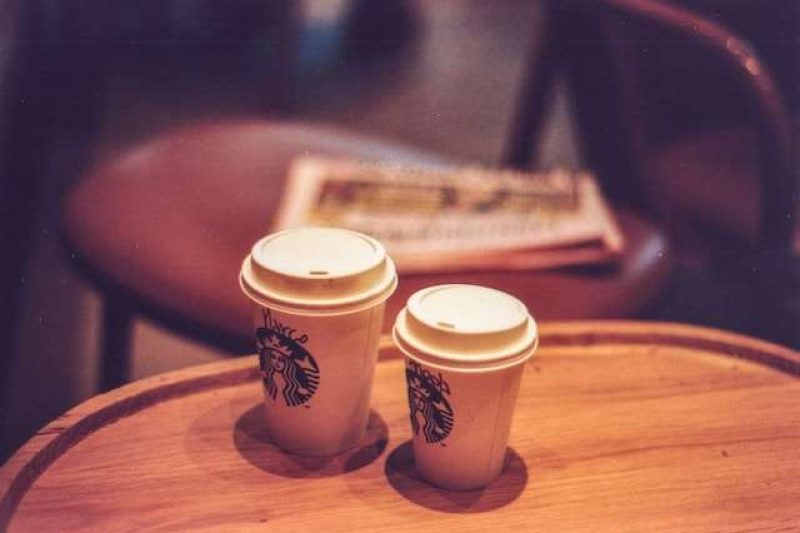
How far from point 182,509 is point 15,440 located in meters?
0.84

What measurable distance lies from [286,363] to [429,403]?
0.34 feet

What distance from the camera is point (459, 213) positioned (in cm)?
119

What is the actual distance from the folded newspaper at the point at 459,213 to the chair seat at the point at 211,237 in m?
0.02

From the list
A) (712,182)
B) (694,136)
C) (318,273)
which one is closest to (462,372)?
(318,273)

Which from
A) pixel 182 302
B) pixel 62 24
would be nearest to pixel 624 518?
pixel 182 302

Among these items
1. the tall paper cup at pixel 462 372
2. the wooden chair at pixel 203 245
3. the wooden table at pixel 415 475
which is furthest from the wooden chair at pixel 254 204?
the tall paper cup at pixel 462 372

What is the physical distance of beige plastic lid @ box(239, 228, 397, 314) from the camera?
585 millimetres

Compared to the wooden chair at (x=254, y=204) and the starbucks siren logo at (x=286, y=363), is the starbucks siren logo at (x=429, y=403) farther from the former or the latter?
the wooden chair at (x=254, y=204)

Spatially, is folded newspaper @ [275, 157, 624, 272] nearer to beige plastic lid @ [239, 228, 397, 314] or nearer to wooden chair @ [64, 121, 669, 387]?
wooden chair @ [64, 121, 669, 387]

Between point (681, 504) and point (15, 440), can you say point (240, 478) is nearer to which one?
point (681, 504)

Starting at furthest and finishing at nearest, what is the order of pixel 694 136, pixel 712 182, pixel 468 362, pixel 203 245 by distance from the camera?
pixel 694 136 → pixel 712 182 → pixel 203 245 → pixel 468 362

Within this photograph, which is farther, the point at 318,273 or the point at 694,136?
the point at 694,136

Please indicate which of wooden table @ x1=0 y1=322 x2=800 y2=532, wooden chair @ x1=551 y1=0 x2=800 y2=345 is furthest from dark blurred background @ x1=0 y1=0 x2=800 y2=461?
wooden table @ x1=0 y1=322 x2=800 y2=532

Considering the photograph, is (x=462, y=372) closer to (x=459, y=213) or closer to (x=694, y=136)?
(x=459, y=213)
